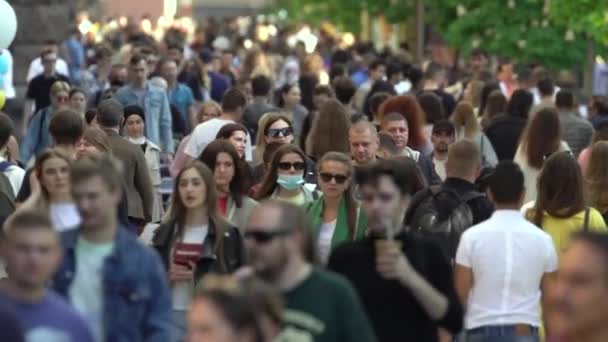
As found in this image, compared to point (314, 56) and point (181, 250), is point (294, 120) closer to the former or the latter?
point (314, 56)

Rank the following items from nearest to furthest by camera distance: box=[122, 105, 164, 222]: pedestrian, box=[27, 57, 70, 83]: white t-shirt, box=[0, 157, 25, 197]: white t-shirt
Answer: box=[0, 157, 25, 197]: white t-shirt
box=[122, 105, 164, 222]: pedestrian
box=[27, 57, 70, 83]: white t-shirt

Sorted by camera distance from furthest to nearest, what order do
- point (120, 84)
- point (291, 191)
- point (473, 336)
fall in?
point (120, 84) → point (291, 191) → point (473, 336)

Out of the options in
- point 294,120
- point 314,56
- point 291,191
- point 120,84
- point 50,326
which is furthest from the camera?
point 314,56

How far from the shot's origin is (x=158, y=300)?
9.30 metres

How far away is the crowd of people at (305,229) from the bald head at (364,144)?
0.01m

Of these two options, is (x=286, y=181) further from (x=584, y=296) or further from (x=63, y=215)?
(x=584, y=296)

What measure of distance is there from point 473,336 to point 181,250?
1.59m

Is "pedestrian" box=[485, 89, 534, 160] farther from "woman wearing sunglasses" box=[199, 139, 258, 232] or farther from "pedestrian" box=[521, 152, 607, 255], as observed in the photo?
"pedestrian" box=[521, 152, 607, 255]

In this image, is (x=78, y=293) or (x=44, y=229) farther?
(x=78, y=293)

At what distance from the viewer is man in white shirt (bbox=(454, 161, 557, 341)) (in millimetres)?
11375

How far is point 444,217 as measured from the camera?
1307cm

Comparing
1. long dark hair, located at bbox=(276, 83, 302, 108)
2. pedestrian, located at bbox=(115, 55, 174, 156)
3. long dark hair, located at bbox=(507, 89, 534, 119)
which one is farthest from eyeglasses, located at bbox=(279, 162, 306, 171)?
long dark hair, located at bbox=(276, 83, 302, 108)

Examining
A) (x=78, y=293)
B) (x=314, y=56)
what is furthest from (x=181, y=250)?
(x=314, y=56)

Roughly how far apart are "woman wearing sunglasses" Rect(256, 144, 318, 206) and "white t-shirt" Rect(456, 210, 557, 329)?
8.98 ft
